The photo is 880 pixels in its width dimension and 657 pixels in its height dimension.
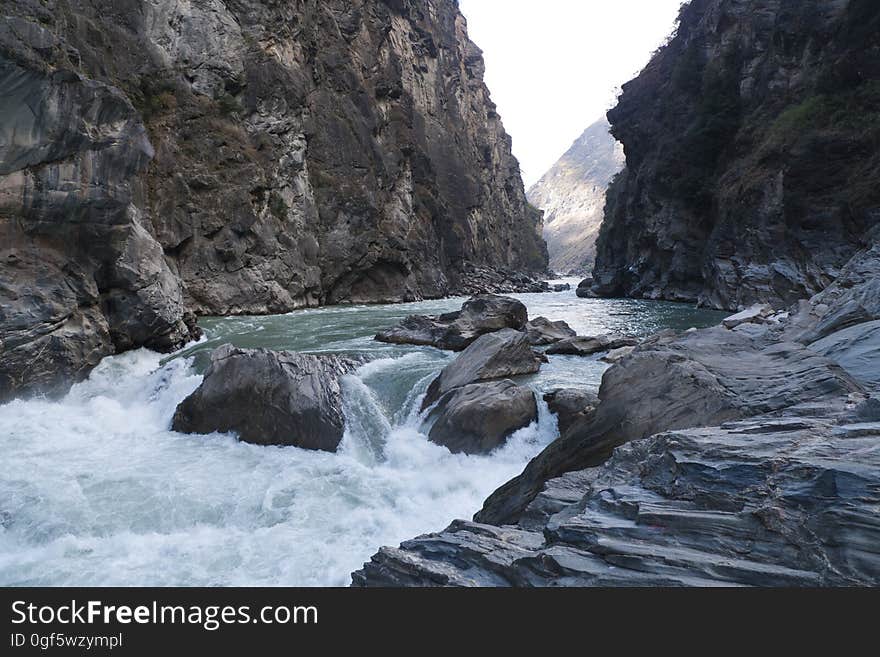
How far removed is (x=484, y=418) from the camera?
875 cm

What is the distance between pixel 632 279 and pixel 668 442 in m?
42.1

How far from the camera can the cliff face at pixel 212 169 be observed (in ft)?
36.2

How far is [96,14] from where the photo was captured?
22297mm

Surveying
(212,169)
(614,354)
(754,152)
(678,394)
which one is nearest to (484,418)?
(678,394)

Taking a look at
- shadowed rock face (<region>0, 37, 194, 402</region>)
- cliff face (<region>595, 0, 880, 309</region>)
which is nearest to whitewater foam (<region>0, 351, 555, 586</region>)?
shadowed rock face (<region>0, 37, 194, 402</region>)

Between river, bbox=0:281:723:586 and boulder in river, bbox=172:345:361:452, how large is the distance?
25 centimetres

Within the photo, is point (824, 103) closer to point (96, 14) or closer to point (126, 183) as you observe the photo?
point (126, 183)

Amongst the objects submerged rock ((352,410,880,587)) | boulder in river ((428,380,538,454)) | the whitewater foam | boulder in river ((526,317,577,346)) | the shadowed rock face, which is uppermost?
the shadowed rock face

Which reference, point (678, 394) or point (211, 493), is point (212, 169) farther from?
point (678, 394)

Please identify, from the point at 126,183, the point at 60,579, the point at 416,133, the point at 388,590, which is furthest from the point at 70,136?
the point at 416,133

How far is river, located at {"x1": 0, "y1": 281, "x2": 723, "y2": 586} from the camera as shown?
5.93 meters

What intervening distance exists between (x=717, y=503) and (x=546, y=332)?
46.9 ft

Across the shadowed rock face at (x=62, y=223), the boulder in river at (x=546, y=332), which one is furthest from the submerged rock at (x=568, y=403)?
the shadowed rock face at (x=62, y=223)

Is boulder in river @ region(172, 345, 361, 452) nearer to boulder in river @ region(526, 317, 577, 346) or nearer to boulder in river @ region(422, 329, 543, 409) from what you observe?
boulder in river @ region(422, 329, 543, 409)
